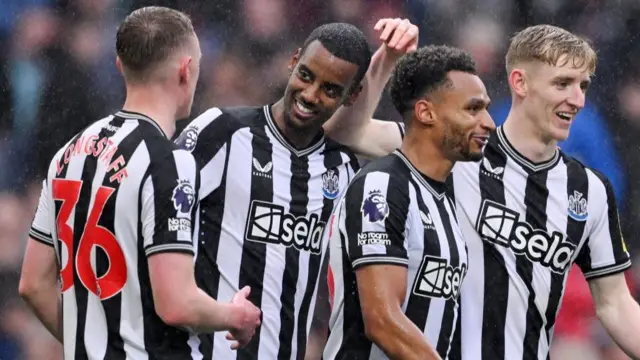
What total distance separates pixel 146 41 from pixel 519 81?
1.64 metres

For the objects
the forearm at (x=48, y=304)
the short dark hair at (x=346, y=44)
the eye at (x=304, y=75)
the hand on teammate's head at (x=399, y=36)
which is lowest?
the forearm at (x=48, y=304)

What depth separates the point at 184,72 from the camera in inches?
148

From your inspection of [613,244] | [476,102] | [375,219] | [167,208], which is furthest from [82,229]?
[613,244]

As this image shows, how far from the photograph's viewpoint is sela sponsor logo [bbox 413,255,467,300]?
4.01 meters

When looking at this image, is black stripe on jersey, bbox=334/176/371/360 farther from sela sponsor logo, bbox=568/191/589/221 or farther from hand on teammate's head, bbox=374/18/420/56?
sela sponsor logo, bbox=568/191/589/221

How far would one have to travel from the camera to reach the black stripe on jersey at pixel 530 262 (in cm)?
450

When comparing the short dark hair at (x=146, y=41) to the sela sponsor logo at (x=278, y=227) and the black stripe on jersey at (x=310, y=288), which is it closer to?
the sela sponsor logo at (x=278, y=227)

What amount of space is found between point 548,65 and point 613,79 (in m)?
2.68

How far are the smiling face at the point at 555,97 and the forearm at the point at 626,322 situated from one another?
646 millimetres

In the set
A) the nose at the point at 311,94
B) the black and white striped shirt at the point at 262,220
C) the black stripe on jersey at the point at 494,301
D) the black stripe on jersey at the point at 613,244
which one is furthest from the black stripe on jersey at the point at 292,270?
the black stripe on jersey at the point at 613,244

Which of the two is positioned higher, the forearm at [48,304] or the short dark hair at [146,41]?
the short dark hair at [146,41]

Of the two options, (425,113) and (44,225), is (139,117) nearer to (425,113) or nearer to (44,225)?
(44,225)

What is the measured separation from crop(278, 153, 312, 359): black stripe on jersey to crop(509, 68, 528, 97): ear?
0.88 meters

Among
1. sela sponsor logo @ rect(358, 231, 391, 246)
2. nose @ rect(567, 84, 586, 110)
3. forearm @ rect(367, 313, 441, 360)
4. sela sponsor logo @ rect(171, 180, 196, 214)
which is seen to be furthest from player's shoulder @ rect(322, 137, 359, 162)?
sela sponsor logo @ rect(171, 180, 196, 214)
